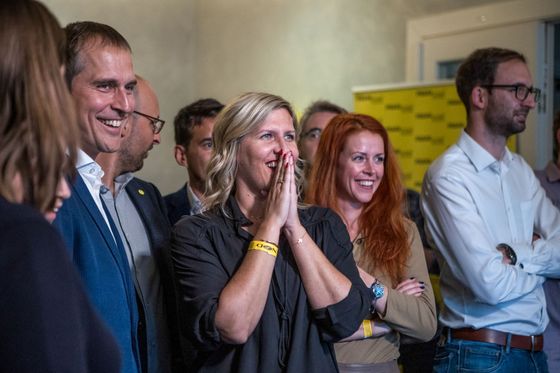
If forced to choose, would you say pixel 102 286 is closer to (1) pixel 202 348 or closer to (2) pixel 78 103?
(1) pixel 202 348

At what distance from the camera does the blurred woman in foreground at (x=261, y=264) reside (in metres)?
1.90

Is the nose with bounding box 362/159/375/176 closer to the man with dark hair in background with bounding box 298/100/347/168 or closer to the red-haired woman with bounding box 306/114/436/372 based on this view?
the red-haired woman with bounding box 306/114/436/372

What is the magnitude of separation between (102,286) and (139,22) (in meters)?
5.26

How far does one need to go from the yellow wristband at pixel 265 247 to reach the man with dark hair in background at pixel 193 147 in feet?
4.60

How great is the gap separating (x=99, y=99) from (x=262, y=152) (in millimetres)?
486

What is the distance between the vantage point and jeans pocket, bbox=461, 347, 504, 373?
2729 millimetres

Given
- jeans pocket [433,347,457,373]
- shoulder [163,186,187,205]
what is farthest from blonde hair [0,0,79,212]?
shoulder [163,186,187,205]

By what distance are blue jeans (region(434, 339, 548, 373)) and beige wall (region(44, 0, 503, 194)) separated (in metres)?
2.94

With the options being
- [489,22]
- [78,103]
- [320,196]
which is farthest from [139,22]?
[78,103]

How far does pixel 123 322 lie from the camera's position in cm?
185

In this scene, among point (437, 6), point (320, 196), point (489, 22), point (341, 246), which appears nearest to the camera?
point (341, 246)

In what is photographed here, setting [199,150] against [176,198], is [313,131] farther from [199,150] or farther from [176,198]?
[176,198]

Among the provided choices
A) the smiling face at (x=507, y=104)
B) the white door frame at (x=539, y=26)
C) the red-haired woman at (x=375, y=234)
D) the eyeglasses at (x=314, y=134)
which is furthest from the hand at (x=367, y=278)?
the white door frame at (x=539, y=26)

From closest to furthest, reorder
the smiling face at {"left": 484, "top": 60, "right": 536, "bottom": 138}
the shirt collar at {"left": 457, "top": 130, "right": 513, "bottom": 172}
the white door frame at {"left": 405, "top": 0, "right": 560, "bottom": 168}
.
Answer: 1. the shirt collar at {"left": 457, "top": 130, "right": 513, "bottom": 172}
2. the smiling face at {"left": 484, "top": 60, "right": 536, "bottom": 138}
3. the white door frame at {"left": 405, "top": 0, "right": 560, "bottom": 168}
